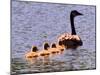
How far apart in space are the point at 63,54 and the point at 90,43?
389 millimetres

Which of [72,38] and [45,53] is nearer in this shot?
[45,53]

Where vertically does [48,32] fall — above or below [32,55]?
above

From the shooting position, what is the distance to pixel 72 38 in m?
2.77

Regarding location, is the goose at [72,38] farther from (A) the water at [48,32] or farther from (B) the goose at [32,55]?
(B) the goose at [32,55]

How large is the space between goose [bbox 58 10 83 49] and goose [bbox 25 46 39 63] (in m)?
0.34

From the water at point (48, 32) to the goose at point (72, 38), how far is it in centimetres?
4

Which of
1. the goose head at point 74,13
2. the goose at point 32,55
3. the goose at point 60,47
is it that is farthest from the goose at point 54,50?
the goose head at point 74,13

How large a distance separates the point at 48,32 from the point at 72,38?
315mm

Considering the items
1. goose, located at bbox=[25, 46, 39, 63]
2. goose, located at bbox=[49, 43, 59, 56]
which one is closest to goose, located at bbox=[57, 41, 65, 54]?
goose, located at bbox=[49, 43, 59, 56]

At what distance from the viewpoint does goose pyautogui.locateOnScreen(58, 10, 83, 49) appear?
273 cm

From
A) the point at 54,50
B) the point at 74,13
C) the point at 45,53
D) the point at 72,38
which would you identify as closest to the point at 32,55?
the point at 45,53

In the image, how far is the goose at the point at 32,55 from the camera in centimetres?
256

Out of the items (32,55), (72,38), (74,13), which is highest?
(74,13)

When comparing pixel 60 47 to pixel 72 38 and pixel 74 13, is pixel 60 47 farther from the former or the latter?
pixel 74 13
